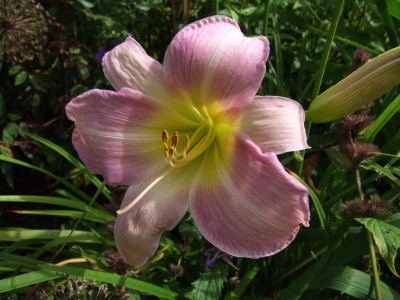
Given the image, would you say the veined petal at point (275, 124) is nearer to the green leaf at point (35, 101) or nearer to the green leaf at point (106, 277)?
the green leaf at point (106, 277)

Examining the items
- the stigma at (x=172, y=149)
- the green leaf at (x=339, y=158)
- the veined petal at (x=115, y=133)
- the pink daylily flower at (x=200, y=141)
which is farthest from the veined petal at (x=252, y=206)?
the green leaf at (x=339, y=158)

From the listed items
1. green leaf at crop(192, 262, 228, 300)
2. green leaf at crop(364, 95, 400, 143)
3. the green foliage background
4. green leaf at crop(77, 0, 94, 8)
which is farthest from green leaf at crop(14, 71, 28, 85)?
green leaf at crop(364, 95, 400, 143)

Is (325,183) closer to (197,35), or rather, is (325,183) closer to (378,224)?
(378,224)

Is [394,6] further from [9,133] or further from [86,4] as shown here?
[9,133]

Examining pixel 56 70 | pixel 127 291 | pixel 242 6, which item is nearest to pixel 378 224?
pixel 127 291

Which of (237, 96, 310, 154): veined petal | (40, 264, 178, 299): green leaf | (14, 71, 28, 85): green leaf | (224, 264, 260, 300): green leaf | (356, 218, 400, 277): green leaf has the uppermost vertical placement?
(237, 96, 310, 154): veined petal

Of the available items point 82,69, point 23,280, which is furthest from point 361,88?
point 82,69

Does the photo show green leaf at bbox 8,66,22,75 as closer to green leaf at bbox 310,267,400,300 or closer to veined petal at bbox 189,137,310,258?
veined petal at bbox 189,137,310,258
